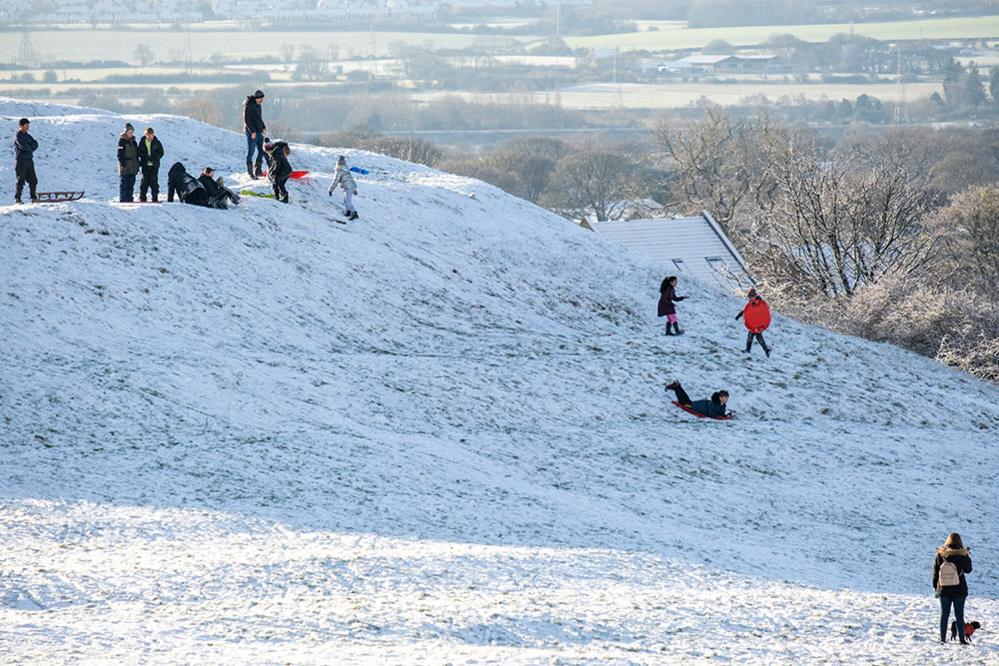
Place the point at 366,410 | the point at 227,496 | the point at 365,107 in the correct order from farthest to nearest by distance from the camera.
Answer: the point at 365,107 → the point at 366,410 → the point at 227,496

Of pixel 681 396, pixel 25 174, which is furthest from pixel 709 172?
pixel 25 174

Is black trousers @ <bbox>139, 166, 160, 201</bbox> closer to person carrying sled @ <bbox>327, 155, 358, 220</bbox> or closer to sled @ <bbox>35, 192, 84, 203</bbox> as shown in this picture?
sled @ <bbox>35, 192, 84, 203</bbox>

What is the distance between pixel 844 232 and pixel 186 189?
27.1 m

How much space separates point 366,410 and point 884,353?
1711 cm

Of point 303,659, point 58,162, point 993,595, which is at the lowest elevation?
point 993,595

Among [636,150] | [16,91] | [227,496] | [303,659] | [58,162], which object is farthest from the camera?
[16,91]

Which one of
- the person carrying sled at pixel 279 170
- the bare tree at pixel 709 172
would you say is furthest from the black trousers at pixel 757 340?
the bare tree at pixel 709 172

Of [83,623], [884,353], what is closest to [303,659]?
[83,623]

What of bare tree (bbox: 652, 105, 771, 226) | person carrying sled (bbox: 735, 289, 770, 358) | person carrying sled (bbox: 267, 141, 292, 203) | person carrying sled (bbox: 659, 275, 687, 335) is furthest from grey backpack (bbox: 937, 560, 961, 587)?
bare tree (bbox: 652, 105, 771, 226)

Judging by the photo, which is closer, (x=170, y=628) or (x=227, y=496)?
(x=170, y=628)

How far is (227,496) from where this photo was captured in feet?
69.3

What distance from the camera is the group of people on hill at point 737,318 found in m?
28.8

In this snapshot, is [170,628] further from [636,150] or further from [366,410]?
[636,150]

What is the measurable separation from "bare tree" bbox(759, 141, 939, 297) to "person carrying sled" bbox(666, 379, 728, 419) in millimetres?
19106
